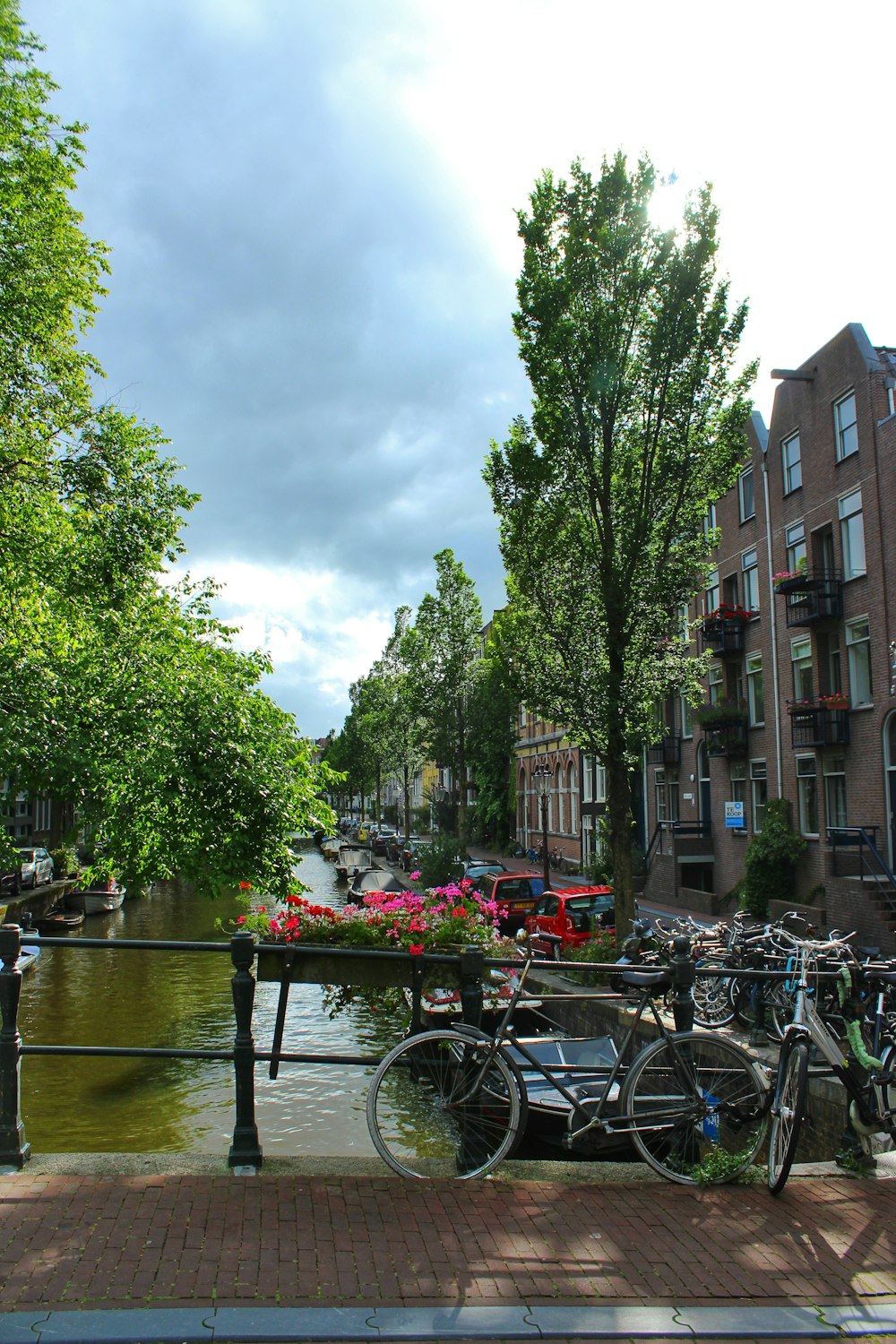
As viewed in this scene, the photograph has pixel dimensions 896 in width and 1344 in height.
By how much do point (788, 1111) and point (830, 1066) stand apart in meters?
0.57

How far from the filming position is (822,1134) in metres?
8.72

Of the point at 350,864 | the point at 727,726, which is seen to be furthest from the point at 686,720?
the point at 350,864

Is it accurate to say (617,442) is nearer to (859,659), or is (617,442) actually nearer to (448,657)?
(859,659)

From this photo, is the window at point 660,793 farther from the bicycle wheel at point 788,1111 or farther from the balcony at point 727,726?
the bicycle wheel at point 788,1111

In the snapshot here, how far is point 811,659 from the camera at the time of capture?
26.0 meters

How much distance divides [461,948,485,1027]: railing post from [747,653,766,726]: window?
81.5ft

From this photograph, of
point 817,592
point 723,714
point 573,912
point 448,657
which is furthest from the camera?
point 448,657

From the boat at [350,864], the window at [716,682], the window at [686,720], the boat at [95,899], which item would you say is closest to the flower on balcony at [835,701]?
the window at [716,682]

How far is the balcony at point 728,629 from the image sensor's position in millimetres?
29625

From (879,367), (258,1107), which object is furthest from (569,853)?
(258,1107)

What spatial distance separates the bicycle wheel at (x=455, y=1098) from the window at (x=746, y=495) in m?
26.6

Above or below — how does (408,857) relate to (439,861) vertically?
below

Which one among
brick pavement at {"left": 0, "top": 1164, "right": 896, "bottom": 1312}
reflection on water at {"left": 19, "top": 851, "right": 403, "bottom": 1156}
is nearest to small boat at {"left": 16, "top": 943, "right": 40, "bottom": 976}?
reflection on water at {"left": 19, "top": 851, "right": 403, "bottom": 1156}

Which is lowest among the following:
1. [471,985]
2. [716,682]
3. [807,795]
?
[471,985]
